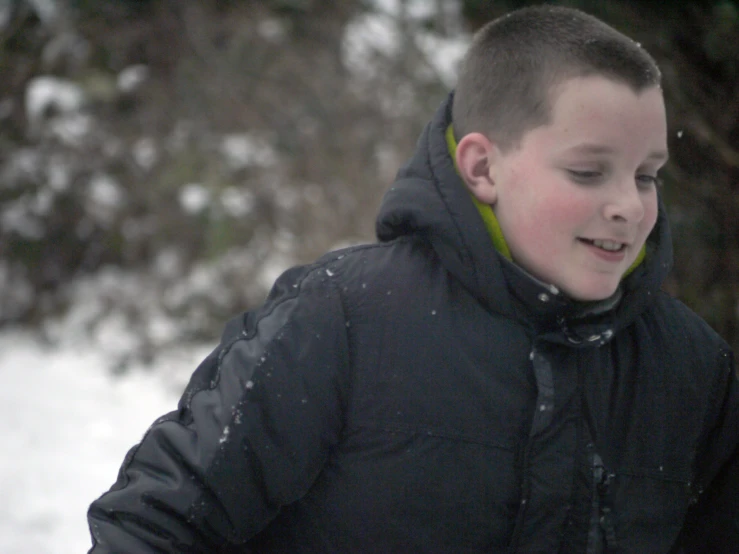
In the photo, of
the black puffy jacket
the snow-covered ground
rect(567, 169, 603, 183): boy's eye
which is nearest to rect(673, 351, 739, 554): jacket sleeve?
the black puffy jacket

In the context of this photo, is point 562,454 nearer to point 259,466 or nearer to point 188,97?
point 259,466

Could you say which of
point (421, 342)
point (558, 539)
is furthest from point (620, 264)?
point (558, 539)

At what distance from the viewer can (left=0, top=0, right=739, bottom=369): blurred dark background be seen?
18.7 feet

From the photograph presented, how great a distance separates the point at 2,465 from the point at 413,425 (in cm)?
387

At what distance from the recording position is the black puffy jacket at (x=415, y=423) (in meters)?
1.50

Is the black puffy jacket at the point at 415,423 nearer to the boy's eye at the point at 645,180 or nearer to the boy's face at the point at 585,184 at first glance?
the boy's face at the point at 585,184

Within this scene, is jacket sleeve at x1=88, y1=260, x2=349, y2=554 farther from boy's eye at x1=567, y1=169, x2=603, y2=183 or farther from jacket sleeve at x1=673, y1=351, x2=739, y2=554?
jacket sleeve at x1=673, y1=351, x2=739, y2=554

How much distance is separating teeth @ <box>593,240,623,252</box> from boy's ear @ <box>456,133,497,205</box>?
0.73ft

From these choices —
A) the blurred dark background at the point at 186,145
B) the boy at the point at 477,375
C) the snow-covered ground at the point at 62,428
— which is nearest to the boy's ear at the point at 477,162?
the boy at the point at 477,375

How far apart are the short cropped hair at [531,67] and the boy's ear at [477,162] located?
0.08 ft

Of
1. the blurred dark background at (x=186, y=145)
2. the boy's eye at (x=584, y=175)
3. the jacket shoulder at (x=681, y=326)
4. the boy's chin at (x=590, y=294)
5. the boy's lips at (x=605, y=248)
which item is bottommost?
the jacket shoulder at (x=681, y=326)

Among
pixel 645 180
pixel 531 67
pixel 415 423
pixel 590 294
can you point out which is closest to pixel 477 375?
pixel 415 423

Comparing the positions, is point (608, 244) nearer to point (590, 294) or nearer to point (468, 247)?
point (590, 294)

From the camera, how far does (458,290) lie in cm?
168
